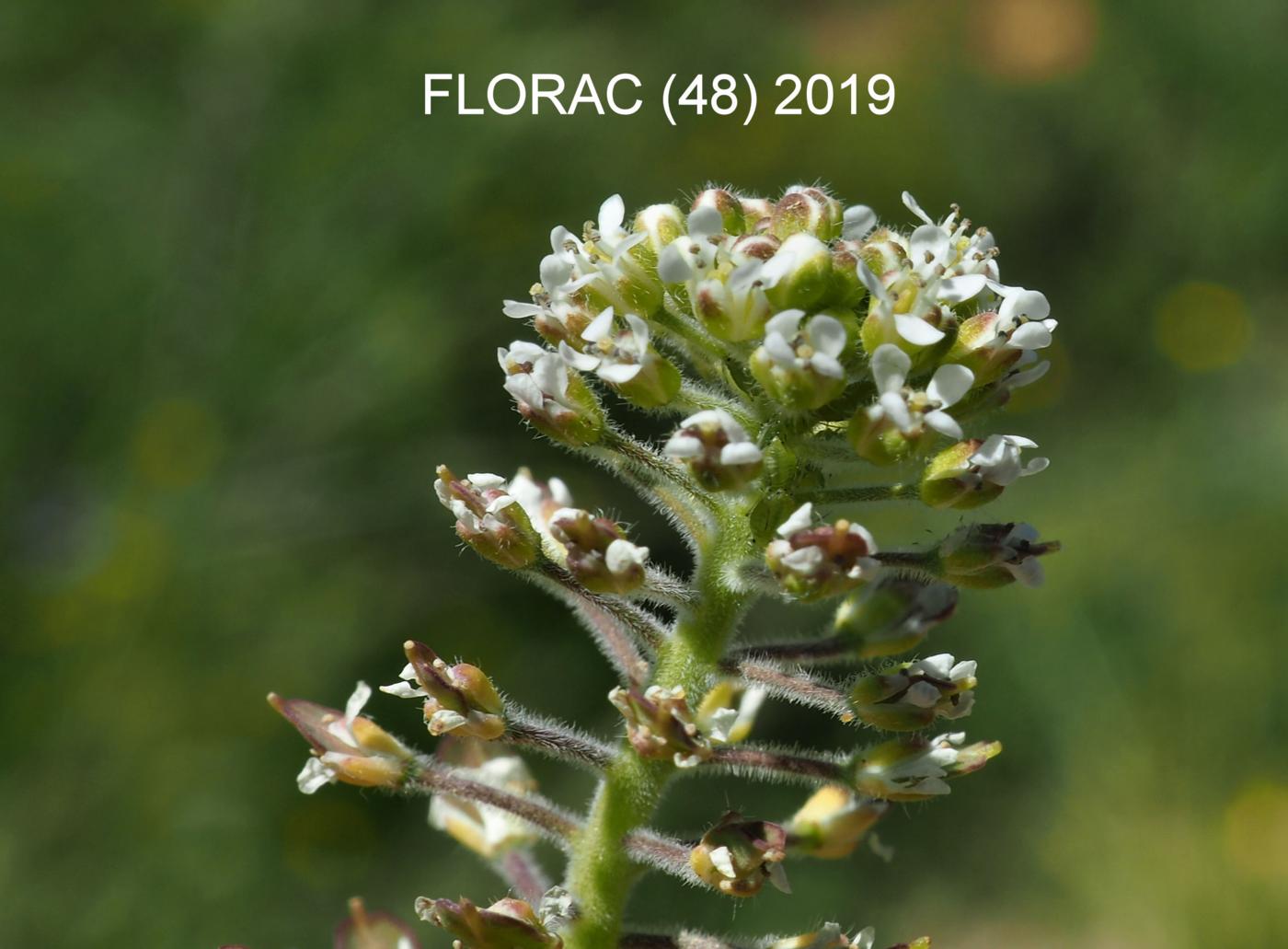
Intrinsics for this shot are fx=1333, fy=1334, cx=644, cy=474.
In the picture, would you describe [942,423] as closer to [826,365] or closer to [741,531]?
[826,365]

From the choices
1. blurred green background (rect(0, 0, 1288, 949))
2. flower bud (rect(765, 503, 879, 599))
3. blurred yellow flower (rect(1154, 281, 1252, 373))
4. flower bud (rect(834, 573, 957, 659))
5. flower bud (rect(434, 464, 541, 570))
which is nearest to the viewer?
flower bud (rect(765, 503, 879, 599))

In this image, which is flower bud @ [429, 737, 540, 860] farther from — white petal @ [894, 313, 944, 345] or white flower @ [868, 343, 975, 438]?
white petal @ [894, 313, 944, 345]

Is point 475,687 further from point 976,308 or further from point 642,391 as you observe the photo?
point 976,308

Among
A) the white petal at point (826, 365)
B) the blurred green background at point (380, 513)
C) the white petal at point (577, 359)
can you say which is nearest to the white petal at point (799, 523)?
the white petal at point (826, 365)

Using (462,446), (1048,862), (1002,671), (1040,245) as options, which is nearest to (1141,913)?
(1048,862)

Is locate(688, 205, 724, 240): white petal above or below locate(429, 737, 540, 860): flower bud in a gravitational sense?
above

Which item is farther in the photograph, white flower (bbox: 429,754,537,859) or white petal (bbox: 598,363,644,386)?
white flower (bbox: 429,754,537,859)

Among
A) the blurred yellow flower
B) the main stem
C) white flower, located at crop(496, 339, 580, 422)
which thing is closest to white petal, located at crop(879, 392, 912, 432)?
the main stem
